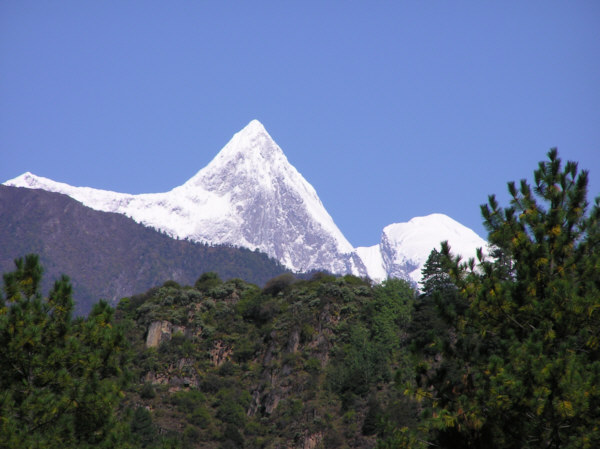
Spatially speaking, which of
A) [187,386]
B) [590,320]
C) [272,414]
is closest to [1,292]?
[590,320]

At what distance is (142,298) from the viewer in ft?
372

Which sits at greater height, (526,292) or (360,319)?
(360,319)

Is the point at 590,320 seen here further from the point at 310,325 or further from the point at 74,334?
the point at 310,325

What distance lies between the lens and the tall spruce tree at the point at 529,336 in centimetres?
1967

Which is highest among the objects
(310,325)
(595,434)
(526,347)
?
(310,325)

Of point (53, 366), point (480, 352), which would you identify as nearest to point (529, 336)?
point (480, 352)

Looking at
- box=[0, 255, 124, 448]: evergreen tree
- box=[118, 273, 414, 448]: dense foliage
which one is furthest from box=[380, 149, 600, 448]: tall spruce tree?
box=[118, 273, 414, 448]: dense foliage

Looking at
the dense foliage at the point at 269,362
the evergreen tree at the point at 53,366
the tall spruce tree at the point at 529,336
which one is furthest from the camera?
the dense foliage at the point at 269,362

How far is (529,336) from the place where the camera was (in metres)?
A: 20.9

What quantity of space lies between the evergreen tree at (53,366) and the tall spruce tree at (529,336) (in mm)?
9087

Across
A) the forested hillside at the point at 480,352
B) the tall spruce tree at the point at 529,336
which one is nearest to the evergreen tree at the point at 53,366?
the forested hillside at the point at 480,352

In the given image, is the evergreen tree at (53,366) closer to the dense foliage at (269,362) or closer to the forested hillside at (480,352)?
the forested hillside at (480,352)

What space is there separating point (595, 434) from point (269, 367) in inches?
2505

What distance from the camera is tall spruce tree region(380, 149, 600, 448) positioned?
19.7m
